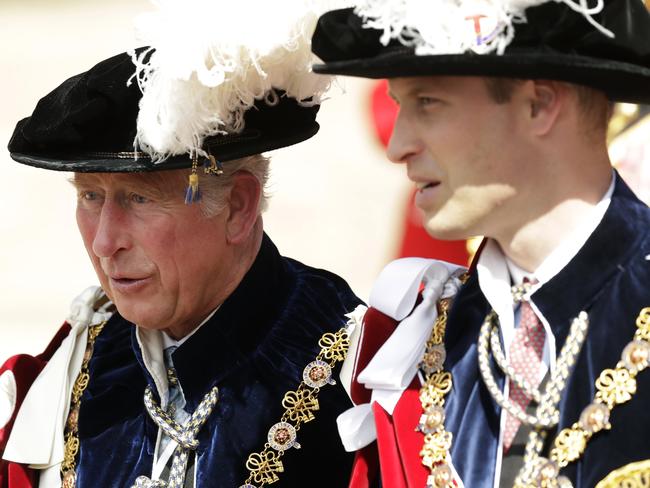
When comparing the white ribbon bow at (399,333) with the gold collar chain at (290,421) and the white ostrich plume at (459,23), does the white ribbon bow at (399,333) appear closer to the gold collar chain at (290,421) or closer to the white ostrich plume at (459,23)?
the gold collar chain at (290,421)

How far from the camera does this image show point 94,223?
2.72 metres

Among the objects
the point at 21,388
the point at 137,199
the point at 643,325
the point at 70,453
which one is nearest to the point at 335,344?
the point at 137,199

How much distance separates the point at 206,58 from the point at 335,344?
0.73 m

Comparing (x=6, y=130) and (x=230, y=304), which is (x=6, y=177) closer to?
(x=6, y=130)

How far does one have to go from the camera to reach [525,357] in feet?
7.22

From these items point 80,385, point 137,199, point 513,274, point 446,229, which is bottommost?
point 80,385

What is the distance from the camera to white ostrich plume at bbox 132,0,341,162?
96.9 inches

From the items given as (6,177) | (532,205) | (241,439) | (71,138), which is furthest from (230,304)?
(6,177)

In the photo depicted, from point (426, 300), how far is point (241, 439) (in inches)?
22.7

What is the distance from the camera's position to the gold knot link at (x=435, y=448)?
88.6 inches

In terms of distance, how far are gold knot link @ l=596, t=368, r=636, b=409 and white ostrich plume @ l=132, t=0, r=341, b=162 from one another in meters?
0.93

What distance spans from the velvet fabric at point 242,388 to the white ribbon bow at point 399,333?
11.5 inches

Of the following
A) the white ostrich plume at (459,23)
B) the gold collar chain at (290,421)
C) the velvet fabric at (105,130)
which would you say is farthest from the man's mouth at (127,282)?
the white ostrich plume at (459,23)

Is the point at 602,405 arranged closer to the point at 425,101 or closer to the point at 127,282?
the point at 425,101
